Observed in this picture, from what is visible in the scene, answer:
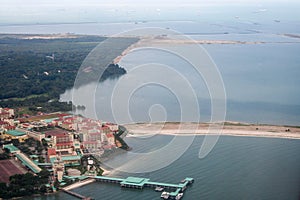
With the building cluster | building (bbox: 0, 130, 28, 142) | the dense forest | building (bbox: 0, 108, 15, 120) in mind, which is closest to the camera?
the building cluster

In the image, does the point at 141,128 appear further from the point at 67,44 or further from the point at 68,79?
the point at 67,44

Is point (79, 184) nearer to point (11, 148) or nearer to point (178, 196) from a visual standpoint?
point (178, 196)

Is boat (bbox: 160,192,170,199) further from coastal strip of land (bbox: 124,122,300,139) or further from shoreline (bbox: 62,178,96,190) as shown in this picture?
coastal strip of land (bbox: 124,122,300,139)

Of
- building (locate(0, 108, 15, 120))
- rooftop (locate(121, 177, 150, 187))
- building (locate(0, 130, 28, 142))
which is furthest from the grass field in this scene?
building (locate(0, 108, 15, 120))

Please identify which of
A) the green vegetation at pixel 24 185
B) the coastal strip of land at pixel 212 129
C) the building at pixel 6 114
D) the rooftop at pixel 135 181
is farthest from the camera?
the building at pixel 6 114

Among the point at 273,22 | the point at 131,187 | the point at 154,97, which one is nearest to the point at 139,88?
the point at 154,97

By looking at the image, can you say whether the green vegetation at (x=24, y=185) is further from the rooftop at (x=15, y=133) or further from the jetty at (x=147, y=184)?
the rooftop at (x=15, y=133)

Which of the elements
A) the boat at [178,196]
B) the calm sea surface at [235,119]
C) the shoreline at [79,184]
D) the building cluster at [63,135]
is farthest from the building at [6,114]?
the boat at [178,196]
